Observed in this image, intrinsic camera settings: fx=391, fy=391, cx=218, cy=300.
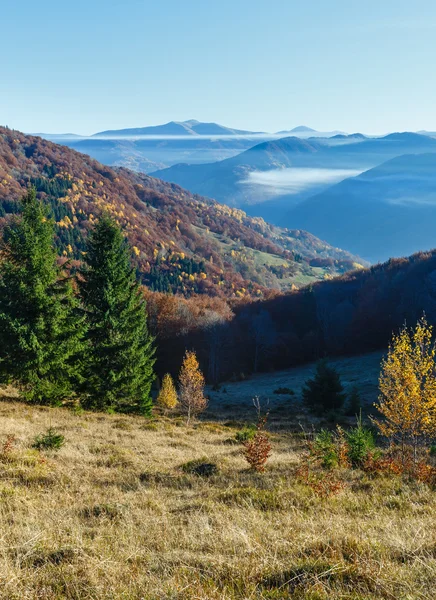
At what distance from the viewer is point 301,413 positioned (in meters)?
40.5

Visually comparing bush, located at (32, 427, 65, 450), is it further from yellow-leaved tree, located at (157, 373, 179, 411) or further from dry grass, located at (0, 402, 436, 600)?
yellow-leaved tree, located at (157, 373, 179, 411)

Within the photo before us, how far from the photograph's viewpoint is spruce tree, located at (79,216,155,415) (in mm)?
25047

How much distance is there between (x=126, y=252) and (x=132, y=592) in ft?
77.8

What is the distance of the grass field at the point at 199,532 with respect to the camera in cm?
460

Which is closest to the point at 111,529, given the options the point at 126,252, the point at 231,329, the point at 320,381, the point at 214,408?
the point at 126,252

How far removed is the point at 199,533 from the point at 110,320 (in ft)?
65.1

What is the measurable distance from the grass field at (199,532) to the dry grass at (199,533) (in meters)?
0.02

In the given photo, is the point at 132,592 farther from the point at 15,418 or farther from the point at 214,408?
the point at 214,408


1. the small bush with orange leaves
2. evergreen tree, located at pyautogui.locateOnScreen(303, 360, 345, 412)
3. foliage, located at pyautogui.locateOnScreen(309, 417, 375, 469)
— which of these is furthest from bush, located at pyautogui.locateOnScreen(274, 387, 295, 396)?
the small bush with orange leaves

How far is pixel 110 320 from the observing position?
82.2 feet

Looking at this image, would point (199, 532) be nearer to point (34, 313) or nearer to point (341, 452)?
point (341, 452)

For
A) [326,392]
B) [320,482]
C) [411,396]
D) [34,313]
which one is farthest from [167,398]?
[320,482]

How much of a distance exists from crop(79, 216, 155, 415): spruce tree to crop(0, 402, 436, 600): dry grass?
42.5 feet

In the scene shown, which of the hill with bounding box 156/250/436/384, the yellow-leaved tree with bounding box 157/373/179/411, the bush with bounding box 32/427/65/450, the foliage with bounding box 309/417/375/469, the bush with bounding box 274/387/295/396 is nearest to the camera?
the foliage with bounding box 309/417/375/469
